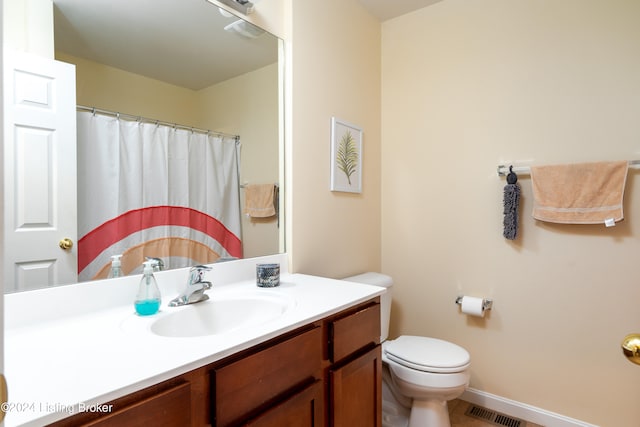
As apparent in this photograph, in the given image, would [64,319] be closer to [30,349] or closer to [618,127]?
[30,349]

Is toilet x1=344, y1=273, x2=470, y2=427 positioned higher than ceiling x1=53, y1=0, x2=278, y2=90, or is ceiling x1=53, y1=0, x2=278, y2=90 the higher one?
ceiling x1=53, y1=0, x2=278, y2=90

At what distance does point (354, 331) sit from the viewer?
4.07 ft

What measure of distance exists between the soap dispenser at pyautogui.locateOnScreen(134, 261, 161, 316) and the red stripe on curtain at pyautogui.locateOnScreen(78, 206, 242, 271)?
0.22 m

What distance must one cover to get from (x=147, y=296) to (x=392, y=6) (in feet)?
7.10

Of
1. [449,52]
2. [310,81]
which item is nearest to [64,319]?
[310,81]

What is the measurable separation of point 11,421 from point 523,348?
6.94 ft

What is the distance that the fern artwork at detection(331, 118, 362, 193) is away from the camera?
194 centimetres

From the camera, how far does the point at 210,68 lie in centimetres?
149

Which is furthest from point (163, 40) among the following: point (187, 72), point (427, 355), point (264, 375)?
point (427, 355)

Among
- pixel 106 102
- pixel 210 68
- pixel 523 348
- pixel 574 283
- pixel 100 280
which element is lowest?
pixel 523 348

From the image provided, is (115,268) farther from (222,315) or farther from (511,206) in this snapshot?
(511,206)

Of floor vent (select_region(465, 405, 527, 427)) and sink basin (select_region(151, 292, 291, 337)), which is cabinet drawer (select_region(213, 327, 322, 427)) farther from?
floor vent (select_region(465, 405, 527, 427))

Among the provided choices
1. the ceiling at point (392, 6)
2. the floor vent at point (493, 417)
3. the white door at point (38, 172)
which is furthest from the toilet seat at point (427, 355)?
the ceiling at point (392, 6)

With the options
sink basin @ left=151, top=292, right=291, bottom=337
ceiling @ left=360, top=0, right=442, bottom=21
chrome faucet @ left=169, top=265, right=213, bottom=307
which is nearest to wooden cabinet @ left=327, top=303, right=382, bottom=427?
sink basin @ left=151, top=292, right=291, bottom=337
